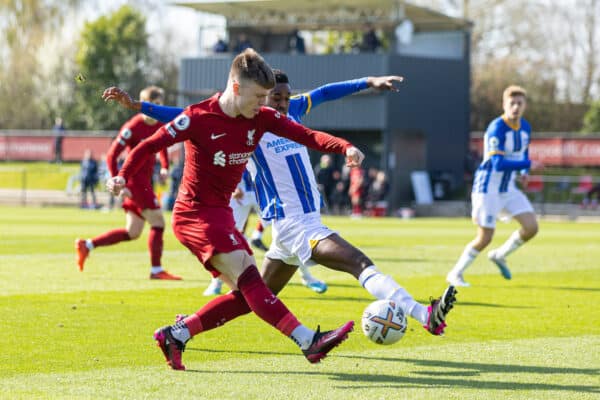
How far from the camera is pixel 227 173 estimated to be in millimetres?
7641

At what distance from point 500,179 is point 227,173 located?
6.88 m

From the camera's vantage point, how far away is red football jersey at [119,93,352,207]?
7387 millimetres

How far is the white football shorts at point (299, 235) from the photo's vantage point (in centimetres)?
808

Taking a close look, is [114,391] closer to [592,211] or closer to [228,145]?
[228,145]

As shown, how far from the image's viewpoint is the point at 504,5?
209 feet

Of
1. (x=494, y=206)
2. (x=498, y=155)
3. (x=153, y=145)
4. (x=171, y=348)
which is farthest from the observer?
(x=494, y=206)

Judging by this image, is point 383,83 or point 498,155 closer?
point 383,83

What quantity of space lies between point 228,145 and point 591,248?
49.3 ft

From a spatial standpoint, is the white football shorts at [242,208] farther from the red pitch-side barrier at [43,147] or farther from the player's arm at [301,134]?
the red pitch-side barrier at [43,147]

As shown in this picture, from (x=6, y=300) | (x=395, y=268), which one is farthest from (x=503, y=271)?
(x=6, y=300)

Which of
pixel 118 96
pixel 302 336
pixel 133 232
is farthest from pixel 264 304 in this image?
pixel 133 232

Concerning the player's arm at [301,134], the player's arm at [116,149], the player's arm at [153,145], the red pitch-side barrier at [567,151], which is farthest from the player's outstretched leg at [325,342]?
the red pitch-side barrier at [567,151]

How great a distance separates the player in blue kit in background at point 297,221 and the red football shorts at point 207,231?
0.48 meters

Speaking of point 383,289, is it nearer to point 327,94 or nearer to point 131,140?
point 327,94
